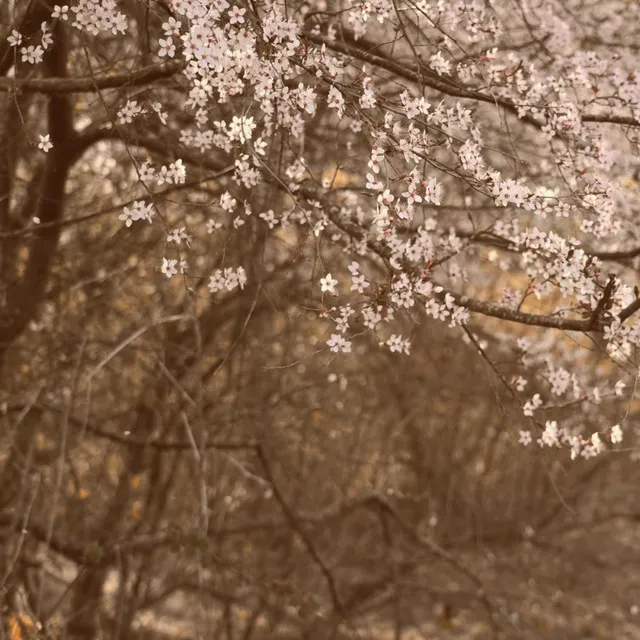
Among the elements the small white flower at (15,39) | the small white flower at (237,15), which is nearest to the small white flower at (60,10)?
the small white flower at (15,39)

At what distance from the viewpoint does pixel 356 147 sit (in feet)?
14.0

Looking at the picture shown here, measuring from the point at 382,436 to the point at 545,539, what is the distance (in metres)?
1.60

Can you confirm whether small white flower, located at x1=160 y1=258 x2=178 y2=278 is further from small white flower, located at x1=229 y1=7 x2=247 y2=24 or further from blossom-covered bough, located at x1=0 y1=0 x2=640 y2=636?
small white flower, located at x1=229 y1=7 x2=247 y2=24

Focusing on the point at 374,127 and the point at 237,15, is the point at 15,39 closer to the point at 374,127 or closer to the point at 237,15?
the point at 237,15

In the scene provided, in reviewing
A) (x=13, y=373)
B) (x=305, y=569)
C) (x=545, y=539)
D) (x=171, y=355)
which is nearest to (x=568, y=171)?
(x=171, y=355)

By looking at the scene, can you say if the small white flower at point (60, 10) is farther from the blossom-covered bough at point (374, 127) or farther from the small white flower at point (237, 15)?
the small white flower at point (237, 15)

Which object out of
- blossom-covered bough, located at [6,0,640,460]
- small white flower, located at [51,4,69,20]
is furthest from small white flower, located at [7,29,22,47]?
small white flower, located at [51,4,69,20]

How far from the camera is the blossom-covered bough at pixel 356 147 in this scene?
2355mm

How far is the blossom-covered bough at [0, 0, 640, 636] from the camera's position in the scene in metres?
2.36

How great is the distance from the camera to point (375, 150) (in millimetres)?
2307

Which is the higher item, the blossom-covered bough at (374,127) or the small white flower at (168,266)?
Answer: the blossom-covered bough at (374,127)

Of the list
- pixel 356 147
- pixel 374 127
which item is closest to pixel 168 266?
pixel 374 127

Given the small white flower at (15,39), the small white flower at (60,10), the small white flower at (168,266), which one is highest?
the small white flower at (15,39)

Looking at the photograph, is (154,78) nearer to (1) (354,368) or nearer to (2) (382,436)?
(1) (354,368)
